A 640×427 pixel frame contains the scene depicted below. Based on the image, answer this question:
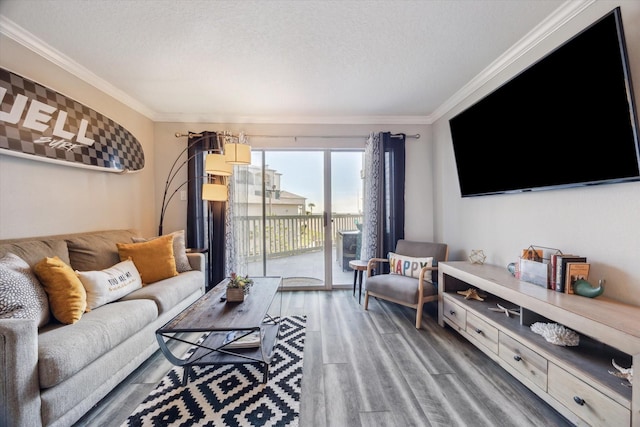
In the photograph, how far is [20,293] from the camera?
1.39 metres

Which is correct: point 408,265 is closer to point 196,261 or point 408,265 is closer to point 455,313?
point 455,313

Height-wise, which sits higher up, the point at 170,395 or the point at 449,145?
the point at 449,145

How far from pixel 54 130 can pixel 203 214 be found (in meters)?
1.62

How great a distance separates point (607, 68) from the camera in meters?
1.35

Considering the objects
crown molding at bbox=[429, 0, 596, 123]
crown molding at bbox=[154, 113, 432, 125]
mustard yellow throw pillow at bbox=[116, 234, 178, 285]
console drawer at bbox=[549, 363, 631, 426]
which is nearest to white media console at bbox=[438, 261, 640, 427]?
console drawer at bbox=[549, 363, 631, 426]

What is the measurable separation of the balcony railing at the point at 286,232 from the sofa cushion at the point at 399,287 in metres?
1.09

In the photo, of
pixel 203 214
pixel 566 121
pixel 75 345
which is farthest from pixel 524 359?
pixel 203 214

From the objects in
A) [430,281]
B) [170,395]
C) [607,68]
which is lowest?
[170,395]

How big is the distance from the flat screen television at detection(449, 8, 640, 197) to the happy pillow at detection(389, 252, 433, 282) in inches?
39.0

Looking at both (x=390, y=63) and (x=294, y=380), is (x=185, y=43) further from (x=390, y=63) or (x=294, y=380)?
(x=294, y=380)

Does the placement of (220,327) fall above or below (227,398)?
above

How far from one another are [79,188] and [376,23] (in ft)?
9.56

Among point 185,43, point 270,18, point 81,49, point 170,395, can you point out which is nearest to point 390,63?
point 270,18

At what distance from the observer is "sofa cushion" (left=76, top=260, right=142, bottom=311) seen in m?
1.77
